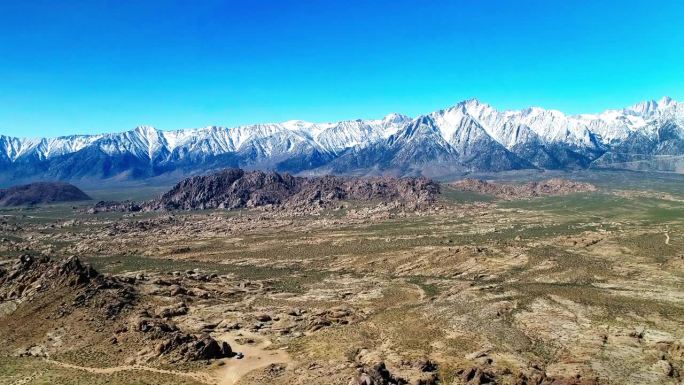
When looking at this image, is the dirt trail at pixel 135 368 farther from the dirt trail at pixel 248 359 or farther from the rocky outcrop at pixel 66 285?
the rocky outcrop at pixel 66 285

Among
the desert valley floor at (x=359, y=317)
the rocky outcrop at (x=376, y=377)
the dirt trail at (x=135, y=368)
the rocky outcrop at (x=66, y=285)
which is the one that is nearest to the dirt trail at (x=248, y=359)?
the desert valley floor at (x=359, y=317)

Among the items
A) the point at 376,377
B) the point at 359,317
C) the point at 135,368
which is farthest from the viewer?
the point at 359,317

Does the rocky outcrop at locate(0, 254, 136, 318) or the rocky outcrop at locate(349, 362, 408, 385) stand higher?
the rocky outcrop at locate(0, 254, 136, 318)

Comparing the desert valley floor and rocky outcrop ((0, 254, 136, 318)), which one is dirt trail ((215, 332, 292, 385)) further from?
rocky outcrop ((0, 254, 136, 318))

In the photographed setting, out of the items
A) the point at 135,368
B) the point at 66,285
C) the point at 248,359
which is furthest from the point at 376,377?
the point at 66,285

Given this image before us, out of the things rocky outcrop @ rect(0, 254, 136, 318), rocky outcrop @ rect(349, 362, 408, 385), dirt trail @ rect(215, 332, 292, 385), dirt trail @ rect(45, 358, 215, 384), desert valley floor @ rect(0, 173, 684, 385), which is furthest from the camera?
rocky outcrop @ rect(0, 254, 136, 318)

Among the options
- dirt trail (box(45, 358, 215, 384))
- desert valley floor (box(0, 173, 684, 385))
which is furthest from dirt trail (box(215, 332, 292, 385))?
dirt trail (box(45, 358, 215, 384))

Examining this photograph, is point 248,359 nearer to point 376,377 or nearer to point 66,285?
point 376,377

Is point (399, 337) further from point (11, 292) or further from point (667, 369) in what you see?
point (11, 292)
